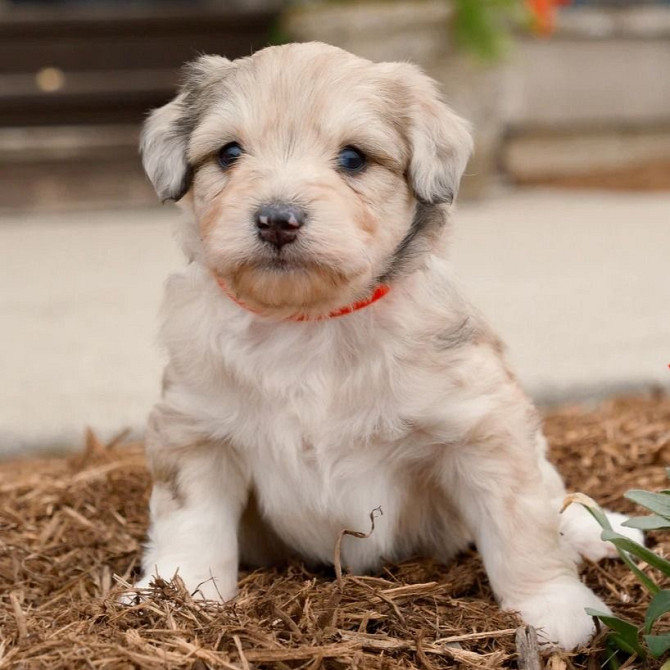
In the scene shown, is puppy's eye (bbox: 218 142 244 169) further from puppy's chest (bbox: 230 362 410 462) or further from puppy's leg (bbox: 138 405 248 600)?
puppy's leg (bbox: 138 405 248 600)

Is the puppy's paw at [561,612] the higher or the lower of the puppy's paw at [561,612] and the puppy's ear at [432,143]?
the lower

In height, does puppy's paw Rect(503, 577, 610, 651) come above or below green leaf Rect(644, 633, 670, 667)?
below

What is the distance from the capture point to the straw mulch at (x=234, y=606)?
2330mm

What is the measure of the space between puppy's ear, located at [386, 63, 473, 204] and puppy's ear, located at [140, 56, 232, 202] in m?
0.51

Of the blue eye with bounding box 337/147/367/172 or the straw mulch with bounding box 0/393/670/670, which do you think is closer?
the straw mulch with bounding box 0/393/670/670

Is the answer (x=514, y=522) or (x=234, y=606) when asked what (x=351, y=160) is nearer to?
(x=514, y=522)

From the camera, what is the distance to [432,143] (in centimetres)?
279

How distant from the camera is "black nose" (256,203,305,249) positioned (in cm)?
245

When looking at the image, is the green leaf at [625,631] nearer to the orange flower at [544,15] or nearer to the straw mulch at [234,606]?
the straw mulch at [234,606]

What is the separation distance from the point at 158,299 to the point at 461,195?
4.72 m

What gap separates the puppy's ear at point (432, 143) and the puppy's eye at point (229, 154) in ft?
1.42

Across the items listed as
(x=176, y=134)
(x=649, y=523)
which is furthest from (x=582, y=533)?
(x=176, y=134)

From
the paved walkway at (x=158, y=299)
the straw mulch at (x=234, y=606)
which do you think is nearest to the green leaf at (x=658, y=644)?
the straw mulch at (x=234, y=606)

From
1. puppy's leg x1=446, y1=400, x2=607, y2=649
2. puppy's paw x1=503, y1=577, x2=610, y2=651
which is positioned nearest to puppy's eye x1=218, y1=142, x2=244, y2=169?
puppy's leg x1=446, y1=400, x2=607, y2=649
